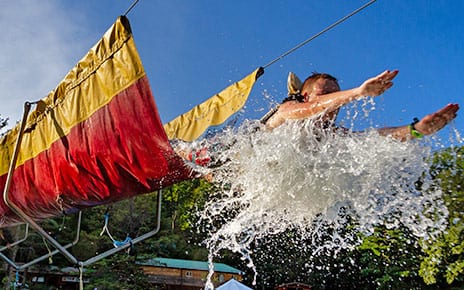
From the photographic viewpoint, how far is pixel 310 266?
17375mm

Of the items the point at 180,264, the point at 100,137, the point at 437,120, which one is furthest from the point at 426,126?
the point at 180,264

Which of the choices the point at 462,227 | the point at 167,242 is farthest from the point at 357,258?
the point at 462,227

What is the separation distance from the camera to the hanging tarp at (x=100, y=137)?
1.78m

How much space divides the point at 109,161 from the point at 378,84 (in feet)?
4.33

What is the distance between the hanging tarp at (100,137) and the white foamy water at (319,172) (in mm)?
337

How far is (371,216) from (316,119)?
28.8 inches

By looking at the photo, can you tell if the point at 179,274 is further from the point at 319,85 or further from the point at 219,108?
the point at 319,85

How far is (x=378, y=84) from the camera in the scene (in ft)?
4.92

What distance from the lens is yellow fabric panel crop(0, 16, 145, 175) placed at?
5.88 ft

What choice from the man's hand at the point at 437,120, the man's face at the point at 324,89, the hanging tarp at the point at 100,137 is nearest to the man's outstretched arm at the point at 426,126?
the man's hand at the point at 437,120

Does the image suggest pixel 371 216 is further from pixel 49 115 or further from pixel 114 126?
pixel 49 115

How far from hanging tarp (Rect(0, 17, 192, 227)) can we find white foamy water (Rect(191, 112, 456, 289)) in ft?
1.11

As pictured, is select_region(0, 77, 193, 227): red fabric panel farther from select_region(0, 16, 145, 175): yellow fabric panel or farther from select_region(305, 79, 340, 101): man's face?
select_region(305, 79, 340, 101): man's face

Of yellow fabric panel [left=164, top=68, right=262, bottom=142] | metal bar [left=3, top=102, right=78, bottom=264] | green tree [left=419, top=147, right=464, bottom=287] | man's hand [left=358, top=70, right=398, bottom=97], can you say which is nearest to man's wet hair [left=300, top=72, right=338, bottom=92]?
yellow fabric panel [left=164, top=68, right=262, bottom=142]
